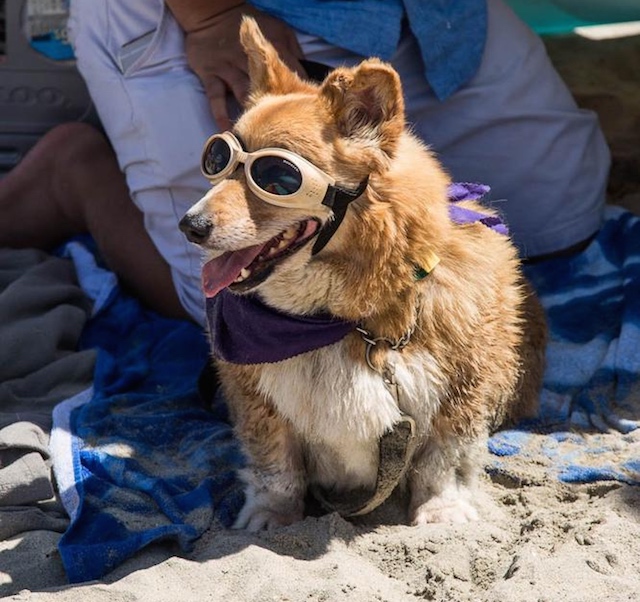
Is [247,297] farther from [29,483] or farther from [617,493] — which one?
[617,493]

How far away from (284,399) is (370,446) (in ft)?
0.89

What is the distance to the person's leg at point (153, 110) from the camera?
389cm

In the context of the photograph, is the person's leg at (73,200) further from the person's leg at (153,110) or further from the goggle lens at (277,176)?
Answer: the goggle lens at (277,176)

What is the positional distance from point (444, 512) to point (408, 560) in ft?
0.80

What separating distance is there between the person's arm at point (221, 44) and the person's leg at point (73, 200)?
2.89 ft

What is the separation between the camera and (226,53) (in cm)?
375

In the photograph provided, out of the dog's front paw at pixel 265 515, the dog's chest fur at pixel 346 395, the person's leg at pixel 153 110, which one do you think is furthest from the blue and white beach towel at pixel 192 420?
the dog's chest fur at pixel 346 395

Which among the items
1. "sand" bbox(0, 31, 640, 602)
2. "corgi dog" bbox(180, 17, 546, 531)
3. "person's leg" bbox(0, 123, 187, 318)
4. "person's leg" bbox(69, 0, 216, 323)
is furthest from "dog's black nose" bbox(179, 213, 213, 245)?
"person's leg" bbox(0, 123, 187, 318)

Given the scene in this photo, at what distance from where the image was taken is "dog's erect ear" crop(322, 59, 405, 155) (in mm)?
2619

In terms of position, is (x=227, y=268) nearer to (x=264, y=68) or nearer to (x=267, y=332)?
(x=267, y=332)

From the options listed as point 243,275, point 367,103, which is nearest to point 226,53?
point 367,103

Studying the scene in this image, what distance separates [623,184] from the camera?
5012 mm

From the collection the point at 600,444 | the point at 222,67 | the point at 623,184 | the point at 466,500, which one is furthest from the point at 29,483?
the point at 623,184

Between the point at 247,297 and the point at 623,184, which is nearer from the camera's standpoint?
the point at 247,297
